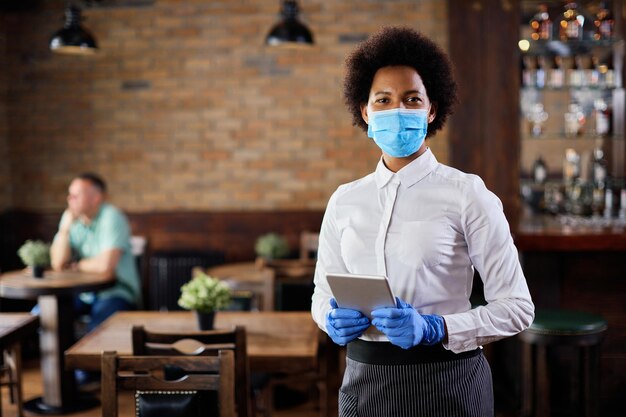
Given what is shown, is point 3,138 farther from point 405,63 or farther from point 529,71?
point 405,63

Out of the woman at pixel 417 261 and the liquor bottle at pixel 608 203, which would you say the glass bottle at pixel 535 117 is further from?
the woman at pixel 417 261

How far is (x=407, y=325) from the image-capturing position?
1.67 meters

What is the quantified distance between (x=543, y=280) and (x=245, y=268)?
2252mm

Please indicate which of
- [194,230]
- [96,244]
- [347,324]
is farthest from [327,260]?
[194,230]

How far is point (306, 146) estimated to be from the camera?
643cm

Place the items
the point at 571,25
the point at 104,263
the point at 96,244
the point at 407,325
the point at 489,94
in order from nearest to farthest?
1. the point at 407,325
2. the point at 489,94
3. the point at 571,25
4. the point at 104,263
5. the point at 96,244

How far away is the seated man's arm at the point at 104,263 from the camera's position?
4.79 m

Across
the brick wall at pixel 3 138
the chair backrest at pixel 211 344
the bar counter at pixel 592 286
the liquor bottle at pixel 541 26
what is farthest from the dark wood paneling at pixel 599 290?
the brick wall at pixel 3 138

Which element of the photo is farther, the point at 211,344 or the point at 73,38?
the point at 73,38

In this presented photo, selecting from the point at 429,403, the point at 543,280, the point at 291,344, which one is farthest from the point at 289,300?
the point at 429,403

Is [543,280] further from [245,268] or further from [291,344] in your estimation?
[245,268]

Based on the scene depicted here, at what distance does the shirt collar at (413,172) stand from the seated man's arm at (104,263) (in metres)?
3.20

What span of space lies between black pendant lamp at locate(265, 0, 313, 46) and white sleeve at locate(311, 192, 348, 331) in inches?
129

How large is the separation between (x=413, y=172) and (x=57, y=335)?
333cm
